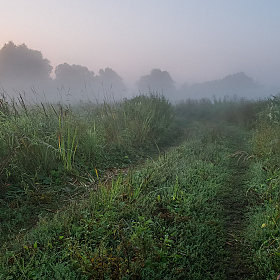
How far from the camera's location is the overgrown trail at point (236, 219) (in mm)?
2787

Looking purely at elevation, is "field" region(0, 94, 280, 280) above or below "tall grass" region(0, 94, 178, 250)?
below

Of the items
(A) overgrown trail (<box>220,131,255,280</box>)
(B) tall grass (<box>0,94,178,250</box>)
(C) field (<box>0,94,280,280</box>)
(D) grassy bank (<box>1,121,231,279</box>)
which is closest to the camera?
(D) grassy bank (<box>1,121,231,279</box>)

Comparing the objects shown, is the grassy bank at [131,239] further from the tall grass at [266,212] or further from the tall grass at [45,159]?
the tall grass at [45,159]

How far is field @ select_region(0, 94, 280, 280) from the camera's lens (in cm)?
268

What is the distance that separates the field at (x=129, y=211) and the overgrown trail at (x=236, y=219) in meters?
0.01

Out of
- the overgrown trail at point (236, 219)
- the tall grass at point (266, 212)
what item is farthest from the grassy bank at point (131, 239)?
the tall grass at point (266, 212)

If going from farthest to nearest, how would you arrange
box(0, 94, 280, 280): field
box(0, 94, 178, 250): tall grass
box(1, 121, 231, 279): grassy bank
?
box(0, 94, 178, 250): tall grass → box(0, 94, 280, 280): field → box(1, 121, 231, 279): grassy bank

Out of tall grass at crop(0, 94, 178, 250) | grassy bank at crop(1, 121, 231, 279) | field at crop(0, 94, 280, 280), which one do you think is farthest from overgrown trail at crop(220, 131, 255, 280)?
tall grass at crop(0, 94, 178, 250)

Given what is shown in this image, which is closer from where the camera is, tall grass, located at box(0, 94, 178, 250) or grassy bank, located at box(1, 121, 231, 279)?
grassy bank, located at box(1, 121, 231, 279)

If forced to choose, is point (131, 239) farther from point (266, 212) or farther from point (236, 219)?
point (266, 212)

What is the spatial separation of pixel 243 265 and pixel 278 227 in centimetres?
73

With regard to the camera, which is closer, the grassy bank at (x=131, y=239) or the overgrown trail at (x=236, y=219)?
the grassy bank at (x=131, y=239)

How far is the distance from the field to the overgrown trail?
1cm

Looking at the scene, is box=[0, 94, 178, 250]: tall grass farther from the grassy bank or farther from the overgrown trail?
the overgrown trail
